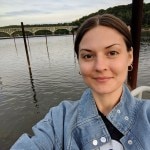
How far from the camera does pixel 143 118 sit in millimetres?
1876

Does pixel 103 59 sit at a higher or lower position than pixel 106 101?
higher

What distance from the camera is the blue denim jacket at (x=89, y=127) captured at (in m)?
1.84

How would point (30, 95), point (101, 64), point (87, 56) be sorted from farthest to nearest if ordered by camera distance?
point (30, 95) < point (87, 56) < point (101, 64)

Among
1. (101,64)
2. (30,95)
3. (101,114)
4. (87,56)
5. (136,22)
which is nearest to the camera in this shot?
(101,64)

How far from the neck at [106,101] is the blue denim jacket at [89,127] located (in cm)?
7

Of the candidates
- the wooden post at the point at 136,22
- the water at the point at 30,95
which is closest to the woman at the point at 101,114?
the wooden post at the point at 136,22

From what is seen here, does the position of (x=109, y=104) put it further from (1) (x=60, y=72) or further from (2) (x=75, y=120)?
(1) (x=60, y=72)

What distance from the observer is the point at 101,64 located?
1.82 meters

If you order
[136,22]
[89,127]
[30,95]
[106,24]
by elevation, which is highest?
[106,24]

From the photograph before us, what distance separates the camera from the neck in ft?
6.82

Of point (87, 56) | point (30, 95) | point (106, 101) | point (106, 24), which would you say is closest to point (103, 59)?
point (87, 56)

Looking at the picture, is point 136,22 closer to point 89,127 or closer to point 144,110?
point 144,110

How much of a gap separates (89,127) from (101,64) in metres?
0.56

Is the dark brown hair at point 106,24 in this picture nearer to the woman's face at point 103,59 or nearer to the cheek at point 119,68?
the woman's face at point 103,59
